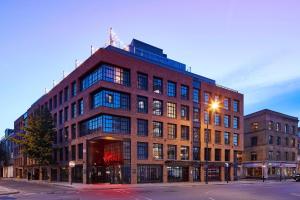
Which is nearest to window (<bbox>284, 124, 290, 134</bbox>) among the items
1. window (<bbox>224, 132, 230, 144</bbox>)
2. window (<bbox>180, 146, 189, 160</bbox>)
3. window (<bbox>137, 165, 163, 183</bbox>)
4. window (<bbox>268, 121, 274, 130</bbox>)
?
window (<bbox>268, 121, 274, 130</bbox>)

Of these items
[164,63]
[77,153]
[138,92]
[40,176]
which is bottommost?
[40,176]

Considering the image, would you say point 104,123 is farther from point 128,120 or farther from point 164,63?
point 164,63

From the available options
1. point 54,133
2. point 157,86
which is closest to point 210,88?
point 157,86

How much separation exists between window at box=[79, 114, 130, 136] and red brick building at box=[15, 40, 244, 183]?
0.48 feet

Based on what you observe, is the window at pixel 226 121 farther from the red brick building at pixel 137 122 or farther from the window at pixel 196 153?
the window at pixel 196 153

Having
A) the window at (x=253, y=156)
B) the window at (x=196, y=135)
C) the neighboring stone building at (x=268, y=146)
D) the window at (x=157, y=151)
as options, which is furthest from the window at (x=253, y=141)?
the window at (x=157, y=151)

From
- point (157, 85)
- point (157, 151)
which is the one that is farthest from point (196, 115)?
point (157, 151)

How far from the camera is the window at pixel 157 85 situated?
204ft

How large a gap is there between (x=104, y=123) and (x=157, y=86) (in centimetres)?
1255

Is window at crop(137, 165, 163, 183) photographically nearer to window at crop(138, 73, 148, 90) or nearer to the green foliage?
window at crop(138, 73, 148, 90)

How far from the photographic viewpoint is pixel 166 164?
60781 millimetres

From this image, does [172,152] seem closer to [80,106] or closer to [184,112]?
[184,112]

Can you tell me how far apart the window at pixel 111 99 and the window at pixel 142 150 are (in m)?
6.14

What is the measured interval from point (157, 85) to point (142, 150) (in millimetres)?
11406
